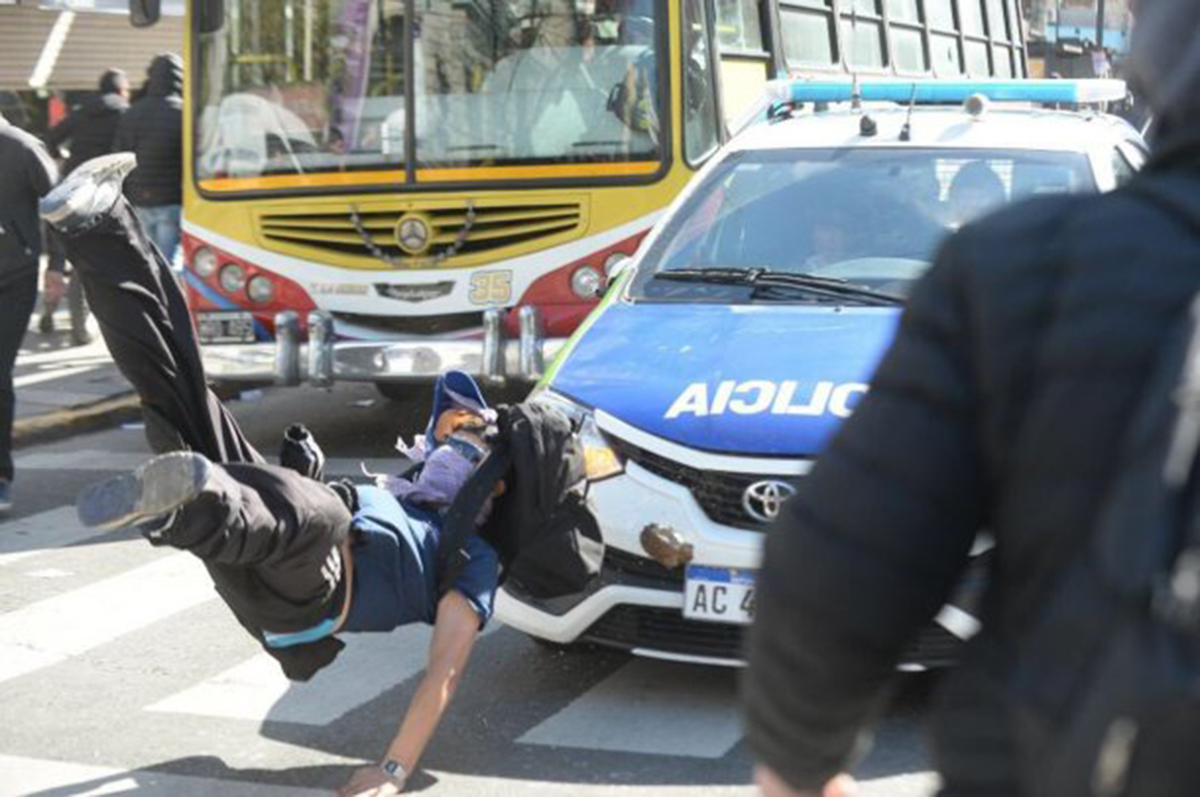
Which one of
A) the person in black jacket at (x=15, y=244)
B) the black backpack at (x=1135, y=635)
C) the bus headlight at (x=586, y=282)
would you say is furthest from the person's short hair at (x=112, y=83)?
the black backpack at (x=1135, y=635)

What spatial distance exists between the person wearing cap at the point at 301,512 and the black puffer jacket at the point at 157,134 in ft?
25.3

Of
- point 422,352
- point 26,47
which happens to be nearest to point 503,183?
point 422,352

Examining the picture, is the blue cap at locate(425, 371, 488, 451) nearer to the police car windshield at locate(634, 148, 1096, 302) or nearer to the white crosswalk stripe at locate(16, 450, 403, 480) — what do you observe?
the police car windshield at locate(634, 148, 1096, 302)

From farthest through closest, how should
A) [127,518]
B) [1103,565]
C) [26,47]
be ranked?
[26,47] < [127,518] < [1103,565]

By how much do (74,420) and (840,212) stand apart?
6.23 metres

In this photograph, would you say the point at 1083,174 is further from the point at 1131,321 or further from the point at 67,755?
the point at 1131,321

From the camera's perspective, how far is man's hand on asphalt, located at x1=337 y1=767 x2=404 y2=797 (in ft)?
16.4

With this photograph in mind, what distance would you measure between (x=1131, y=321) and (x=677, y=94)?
8.40 metres

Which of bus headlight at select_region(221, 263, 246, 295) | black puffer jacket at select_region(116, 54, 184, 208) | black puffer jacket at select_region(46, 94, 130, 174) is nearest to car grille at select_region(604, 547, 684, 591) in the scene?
bus headlight at select_region(221, 263, 246, 295)

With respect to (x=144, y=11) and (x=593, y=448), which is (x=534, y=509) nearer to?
(x=593, y=448)

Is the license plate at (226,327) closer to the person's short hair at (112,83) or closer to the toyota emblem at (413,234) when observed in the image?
the toyota emblem at (413,234)

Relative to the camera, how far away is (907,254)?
6590 mm

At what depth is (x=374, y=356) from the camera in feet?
32.5

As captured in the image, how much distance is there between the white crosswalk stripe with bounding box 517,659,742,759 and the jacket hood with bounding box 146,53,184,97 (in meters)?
7.76
